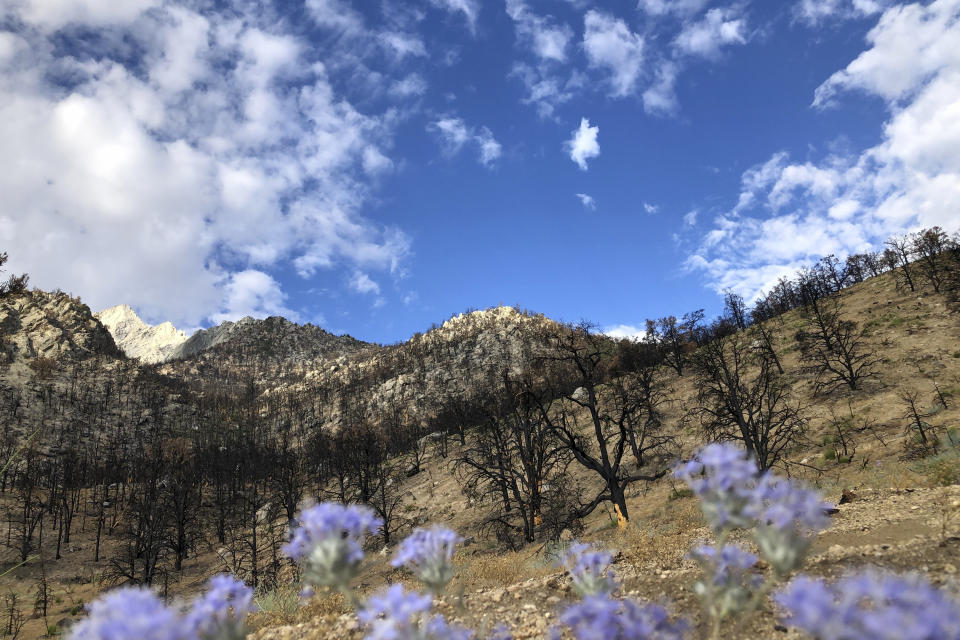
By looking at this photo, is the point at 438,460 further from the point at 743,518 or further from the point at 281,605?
the point at 743,518

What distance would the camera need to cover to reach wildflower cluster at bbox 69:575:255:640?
167 cm

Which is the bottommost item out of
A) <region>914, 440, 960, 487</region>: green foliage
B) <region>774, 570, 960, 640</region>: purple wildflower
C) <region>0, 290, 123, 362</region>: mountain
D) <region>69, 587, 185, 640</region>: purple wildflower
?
<region>914, 440, 960, 487</region>: green foliage

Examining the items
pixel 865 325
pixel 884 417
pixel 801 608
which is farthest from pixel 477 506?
pixel 865 325

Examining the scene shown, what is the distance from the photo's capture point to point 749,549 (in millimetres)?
7516

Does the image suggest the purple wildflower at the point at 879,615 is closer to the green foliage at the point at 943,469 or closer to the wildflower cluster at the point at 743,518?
the wildflower cluster at the point at 743,518

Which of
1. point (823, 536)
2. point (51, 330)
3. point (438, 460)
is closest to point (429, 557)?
point (823, 536)

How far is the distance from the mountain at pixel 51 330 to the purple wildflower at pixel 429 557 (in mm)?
172025

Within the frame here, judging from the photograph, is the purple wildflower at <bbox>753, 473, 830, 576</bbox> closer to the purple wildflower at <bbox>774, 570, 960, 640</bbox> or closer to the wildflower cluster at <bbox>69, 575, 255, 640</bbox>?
the purple wildflower at <bbox>774, 570, 960, 640</bbox>

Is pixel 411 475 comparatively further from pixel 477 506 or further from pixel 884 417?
Result: pixel 884 417

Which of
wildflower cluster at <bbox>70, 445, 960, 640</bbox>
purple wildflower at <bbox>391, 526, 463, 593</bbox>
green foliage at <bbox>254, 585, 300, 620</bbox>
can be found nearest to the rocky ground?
green foliage at <bbox>254, 585, 300, 620</bbox>

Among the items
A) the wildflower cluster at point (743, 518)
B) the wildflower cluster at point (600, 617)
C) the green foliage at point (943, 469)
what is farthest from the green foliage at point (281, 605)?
the green foliage at point (943, 469)

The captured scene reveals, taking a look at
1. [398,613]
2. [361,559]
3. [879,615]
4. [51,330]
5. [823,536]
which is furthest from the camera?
[51,330]

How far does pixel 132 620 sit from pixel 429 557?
57.7 inches

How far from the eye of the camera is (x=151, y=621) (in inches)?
64.4
